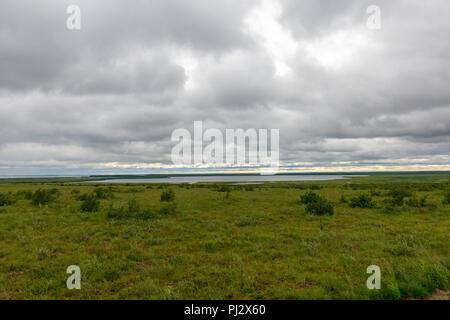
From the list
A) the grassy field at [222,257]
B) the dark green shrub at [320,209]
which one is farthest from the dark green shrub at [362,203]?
the dark green shrub at [320,209]

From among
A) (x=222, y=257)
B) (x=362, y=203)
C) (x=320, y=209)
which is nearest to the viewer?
(x=222, y=257)

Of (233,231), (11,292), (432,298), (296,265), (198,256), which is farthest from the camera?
(233,231)

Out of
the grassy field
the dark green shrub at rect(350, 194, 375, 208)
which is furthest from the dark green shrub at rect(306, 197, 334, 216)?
the dark green shrub at rect(350, 194, 375, 208)

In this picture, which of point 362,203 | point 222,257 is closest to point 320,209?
point 362,203

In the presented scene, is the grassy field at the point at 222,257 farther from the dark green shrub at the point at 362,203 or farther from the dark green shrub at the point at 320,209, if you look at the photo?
the dark green shrub at the point at 362,203

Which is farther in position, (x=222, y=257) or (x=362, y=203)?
(x=362, y=203)

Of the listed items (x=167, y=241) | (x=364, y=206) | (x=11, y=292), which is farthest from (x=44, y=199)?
(x=364, y=206)

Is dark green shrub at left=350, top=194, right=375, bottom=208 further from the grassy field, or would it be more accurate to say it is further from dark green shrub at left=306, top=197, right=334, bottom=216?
dark green shrub at left=306, top=197, right=334, bottom=216

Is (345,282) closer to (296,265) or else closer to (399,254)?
(296,265)

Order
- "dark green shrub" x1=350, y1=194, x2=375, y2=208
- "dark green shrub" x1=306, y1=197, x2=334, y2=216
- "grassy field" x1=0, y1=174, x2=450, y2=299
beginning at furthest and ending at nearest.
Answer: "dark green shrub" x1=350, y1=194, x2=375, y2=208 → "dark green shrub" x1=306, y1=197, x2=334, y2=216 → "grassy field" x1=0, y1=174, x2=450, y2=299

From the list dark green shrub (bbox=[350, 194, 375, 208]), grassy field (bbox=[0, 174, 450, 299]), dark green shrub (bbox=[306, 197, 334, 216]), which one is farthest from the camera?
dark green shrub (bbox=[350, 194, 375, 208])

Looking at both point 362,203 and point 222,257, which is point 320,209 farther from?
point 222,257

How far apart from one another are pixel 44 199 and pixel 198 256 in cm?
2459

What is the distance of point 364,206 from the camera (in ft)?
79.4
